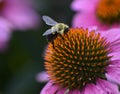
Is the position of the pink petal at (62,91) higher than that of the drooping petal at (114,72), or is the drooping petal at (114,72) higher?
the drooping petal at (114,72)

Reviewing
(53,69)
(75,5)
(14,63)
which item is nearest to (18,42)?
(14,63)

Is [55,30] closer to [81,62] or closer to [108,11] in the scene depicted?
[81,62]

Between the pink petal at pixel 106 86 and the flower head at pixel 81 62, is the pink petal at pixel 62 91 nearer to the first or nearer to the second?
the flower head at pixel 81 62

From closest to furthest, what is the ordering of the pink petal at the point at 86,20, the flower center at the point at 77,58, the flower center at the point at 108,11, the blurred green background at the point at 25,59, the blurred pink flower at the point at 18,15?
the flower center at the point at 77,58, the flower center at the point at 108,11, the pink petal at the point at 86,20, the blurred green background at the point at 25,59, the blurred pink flower at the point at 18,15

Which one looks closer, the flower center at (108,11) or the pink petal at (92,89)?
the pink petal at (92,89)

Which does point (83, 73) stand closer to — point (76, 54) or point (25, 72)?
point (76, 54)

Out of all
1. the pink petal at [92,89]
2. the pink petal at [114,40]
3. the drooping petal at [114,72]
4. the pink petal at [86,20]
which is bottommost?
the pink petal at [92,89]

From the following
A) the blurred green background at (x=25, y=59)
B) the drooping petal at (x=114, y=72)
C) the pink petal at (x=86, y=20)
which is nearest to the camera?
the drooping petal at (x=114, y=72)

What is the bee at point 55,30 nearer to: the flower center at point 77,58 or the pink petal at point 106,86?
the flower center at point 77,58

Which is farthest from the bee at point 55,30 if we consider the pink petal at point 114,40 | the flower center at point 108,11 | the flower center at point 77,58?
the flower center at point 108,11
